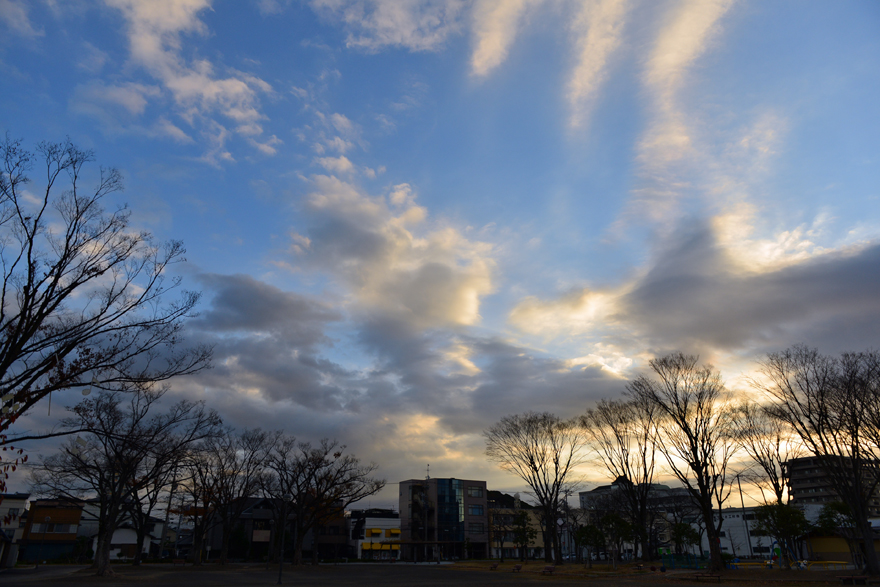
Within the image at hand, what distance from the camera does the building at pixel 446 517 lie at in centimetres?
8556

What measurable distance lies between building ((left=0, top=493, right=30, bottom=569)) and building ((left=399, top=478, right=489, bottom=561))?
180 feet

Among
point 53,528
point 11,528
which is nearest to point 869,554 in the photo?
point 11,528

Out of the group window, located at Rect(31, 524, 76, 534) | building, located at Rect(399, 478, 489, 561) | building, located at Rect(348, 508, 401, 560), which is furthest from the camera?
building, located at Rect(399, 478, 489, 561)

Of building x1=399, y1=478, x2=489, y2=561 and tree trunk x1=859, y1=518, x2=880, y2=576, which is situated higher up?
tree trunk x1=859, y1=518, x2=880, y2=576

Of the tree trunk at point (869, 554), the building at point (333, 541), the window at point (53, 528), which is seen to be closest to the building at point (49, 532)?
the window at point (53, 528)

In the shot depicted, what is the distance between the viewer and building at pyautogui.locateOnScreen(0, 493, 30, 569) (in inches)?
1630

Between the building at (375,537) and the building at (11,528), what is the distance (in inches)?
1822

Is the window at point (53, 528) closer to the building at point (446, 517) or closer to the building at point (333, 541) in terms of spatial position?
the building at point (333, 541)

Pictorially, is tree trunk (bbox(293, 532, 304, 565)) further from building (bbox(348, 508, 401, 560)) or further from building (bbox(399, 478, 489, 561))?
building (bbox(399, 478, 489, 561))

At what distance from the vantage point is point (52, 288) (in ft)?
33.3

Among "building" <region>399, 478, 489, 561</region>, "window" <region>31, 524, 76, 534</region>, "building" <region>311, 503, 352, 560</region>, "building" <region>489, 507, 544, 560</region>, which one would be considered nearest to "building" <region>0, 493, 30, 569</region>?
"window" <region>31, 524, 76, 534</region>

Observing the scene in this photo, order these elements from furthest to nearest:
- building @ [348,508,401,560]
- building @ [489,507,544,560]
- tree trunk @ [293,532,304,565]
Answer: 1. building @ [489,507,544,560]
2. building @ [348,508,401,560]
3. tree trunk @ [293,532,304,565]

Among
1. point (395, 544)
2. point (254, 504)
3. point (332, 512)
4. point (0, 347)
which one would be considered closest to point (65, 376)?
point (0, 347)

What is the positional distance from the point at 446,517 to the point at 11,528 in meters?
61.6
